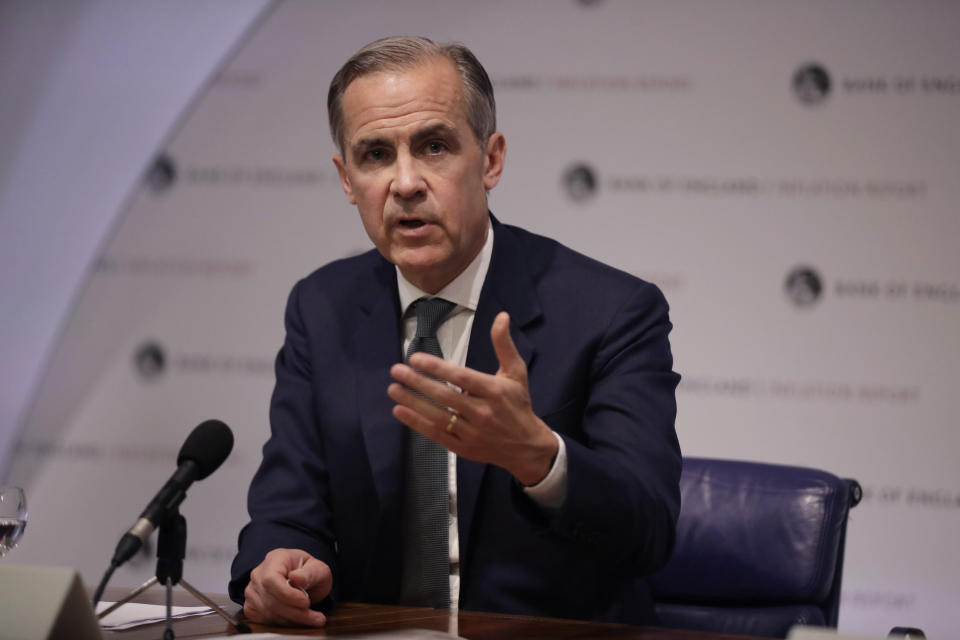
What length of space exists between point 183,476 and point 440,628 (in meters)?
0.45

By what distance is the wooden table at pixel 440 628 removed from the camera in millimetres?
1593

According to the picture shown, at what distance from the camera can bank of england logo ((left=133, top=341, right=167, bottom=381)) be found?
4.50 metres

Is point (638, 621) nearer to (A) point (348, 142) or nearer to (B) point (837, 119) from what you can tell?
(A) point (348, 142)

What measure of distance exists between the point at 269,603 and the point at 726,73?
9.56 feet

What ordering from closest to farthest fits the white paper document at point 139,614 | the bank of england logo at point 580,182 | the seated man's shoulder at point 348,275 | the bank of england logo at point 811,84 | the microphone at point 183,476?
the microphone at point 183,476 < the white paper document at point 139,614 < the seated man's shoulder at point 348,275 < the bank of england logo at point 811,84 < the bank of england logo at point 580,182

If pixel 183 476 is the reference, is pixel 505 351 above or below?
above

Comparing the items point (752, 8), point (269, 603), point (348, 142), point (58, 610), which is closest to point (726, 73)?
point (752, 8)

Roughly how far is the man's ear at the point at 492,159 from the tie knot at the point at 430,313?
10.0 inches

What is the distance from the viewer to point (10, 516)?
6.49 ft

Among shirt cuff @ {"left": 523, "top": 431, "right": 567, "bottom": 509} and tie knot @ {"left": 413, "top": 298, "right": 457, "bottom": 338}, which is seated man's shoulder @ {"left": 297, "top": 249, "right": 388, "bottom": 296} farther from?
shirt cuff @ {"left": 523, "top": 431, "right": 567, "bottom": 509}

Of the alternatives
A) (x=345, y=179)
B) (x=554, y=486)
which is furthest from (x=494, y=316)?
(x=554, y=486)

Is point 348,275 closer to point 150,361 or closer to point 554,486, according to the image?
point 554,486

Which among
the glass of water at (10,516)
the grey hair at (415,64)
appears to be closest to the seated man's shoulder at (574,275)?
the grey hair at (415,64)

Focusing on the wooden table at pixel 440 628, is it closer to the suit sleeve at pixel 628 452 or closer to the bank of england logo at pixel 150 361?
the suit sleeve at pixel 628 452
